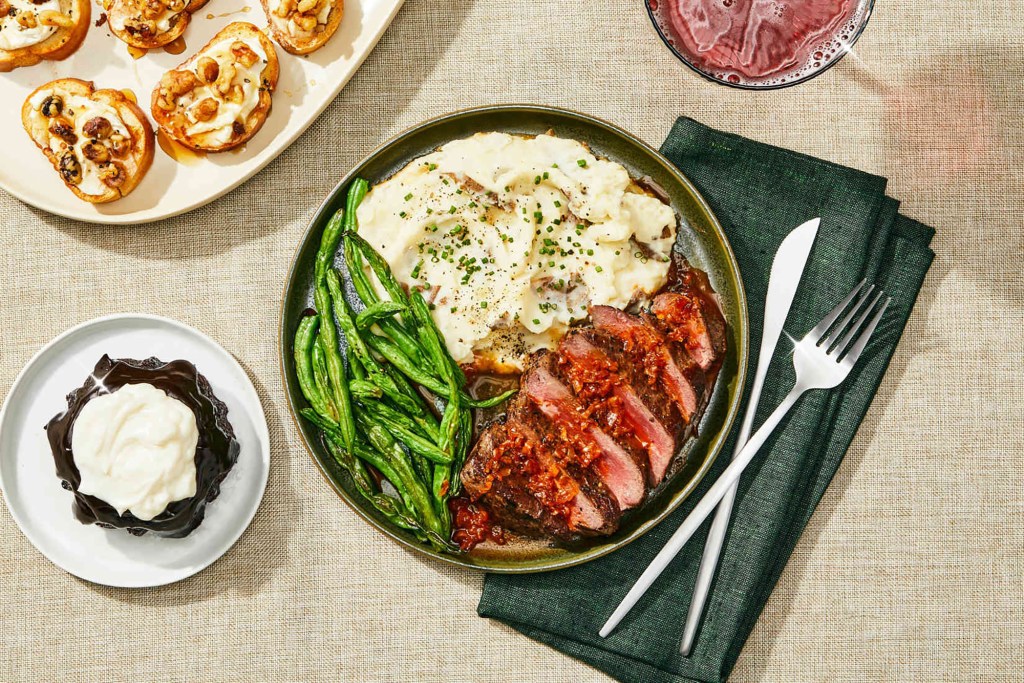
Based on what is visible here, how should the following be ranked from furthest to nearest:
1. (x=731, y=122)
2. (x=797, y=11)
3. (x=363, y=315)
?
(x=731, y=122)
(x=363, y=315)
(x=797, y=11)

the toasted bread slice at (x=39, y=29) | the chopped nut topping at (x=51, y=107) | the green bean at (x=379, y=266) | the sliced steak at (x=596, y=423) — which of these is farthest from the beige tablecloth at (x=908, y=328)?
the toasted bread slice at (x=39, y=29)

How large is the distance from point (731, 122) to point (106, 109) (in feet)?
9.62

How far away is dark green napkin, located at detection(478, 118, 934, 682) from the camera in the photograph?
3656 millimetres

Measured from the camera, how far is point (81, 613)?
13.0ft

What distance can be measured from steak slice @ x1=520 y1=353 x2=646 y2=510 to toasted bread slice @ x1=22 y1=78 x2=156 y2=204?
2.13m

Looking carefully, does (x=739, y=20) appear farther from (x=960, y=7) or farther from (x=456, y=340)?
(x=960, y=7)

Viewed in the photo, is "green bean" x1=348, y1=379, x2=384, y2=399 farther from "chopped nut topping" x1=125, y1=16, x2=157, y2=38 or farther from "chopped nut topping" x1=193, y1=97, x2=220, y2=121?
"chopped nut topping" x1=125, y1=16, x2=157, y2=38

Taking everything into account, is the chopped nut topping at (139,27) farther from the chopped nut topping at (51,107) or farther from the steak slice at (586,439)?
the steak slice at (586,439)

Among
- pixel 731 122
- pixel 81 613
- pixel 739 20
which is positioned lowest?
pixel 81 613

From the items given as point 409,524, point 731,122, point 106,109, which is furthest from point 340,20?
point 409,524

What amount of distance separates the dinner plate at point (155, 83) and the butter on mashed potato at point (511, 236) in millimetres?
596

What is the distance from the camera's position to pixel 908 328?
3.86 meters

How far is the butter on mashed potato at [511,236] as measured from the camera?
3.55 meters

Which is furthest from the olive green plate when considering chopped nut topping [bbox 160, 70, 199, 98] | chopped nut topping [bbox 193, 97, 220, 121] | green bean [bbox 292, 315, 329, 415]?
chopped nut topping [bbox 160, 70, 199, 98]
